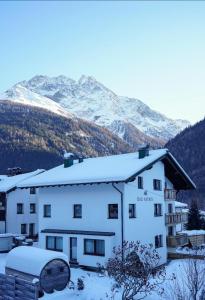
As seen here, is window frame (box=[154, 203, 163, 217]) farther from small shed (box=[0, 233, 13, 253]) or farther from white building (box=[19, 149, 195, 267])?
small shed (box=[0, 233, 13, 253])

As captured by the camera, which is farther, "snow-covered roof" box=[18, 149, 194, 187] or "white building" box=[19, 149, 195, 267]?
"white building" box=[19, 149, 195, 267]

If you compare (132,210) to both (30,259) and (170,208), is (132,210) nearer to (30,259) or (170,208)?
(170,208)

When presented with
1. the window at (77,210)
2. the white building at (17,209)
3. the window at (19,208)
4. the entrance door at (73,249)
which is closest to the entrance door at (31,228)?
the white building at (17,209)

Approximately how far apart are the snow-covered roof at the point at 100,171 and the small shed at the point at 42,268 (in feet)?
→ 28.6

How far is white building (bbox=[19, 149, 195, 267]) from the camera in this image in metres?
33.2

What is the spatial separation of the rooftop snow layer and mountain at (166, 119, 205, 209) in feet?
321

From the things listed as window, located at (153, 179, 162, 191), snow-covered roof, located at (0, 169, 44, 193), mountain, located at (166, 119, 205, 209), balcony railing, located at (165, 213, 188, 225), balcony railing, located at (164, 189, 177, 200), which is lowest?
balcony railing, located at (165, 213, 188, 225)

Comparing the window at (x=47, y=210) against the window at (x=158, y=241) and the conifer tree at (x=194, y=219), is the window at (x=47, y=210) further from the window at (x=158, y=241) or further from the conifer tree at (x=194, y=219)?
the conifer tree at (x=194, y=219)

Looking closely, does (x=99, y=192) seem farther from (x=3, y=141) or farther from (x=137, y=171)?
(x=3, y=141)

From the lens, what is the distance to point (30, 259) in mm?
25391

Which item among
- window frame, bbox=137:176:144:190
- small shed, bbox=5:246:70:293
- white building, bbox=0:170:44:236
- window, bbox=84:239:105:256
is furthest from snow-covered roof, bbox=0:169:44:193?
small shed, bbox=5:246:70:293

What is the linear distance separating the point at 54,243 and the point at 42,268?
12575mm

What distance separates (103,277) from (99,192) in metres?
8.30

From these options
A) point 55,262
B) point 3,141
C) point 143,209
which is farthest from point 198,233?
point 3,141
